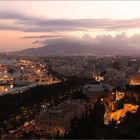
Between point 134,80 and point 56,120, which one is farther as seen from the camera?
point 134,80

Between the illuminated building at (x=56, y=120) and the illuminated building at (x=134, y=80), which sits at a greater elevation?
the illuminated building at (x=56, y=120)

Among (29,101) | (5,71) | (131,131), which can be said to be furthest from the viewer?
(5,71)

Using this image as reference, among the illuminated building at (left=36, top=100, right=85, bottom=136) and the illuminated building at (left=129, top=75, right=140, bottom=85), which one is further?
the illuminated building at (left=129, top=75, right=140, bottom=85)

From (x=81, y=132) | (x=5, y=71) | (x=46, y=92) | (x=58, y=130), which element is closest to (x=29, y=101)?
(x=46, y=92)

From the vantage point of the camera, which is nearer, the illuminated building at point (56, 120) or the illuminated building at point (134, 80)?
the illuminated building at point (56, 120)

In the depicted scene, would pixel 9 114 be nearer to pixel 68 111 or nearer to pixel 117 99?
pixel 68 111

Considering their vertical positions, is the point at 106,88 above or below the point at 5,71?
above

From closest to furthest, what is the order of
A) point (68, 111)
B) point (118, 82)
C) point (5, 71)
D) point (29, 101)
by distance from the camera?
point (68, 111) < point (29, 101) < point (118, 82) < point (5, 71)

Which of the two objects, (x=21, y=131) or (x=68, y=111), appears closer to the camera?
(x=21, y=131)

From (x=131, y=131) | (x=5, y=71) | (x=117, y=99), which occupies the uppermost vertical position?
(x=131, y=131)

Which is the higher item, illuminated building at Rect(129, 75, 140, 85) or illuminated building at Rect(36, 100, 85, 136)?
illuminated building at Rect(36, 100, 85, 136)

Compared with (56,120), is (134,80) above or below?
below
